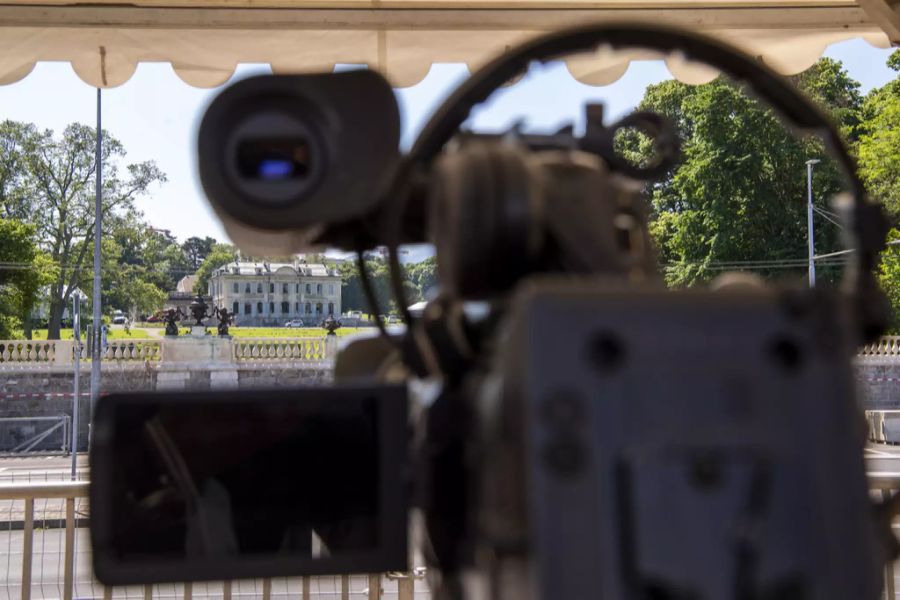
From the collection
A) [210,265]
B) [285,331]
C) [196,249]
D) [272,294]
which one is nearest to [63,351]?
[285,331]

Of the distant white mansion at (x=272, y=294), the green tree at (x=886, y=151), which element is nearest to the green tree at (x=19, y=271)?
the distant white mansion at (x=272, y=294)

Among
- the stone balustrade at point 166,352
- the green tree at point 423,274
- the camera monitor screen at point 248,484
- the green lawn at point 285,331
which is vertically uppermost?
the green lawn at point 285,331

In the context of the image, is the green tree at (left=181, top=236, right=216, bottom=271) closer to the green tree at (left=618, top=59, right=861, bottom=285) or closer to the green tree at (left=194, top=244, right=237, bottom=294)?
the green tree at (left=194, top=244, right=237, bottom=294)

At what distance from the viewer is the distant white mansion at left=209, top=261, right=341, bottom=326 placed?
32.6 m

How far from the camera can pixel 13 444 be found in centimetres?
1720

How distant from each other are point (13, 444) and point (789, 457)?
19161mm

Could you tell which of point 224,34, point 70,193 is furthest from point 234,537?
point 70,193

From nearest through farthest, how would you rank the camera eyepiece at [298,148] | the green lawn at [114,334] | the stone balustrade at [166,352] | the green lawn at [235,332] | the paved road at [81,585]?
the camera eyepiece at [298,148] → the paved road at [81,585] → the stone balustrade at [166,352] → the green lawn at [235,332] → the green lawn at [114,334]

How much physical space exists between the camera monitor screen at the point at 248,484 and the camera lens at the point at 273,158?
0.30 feet

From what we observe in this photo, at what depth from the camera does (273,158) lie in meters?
0.37

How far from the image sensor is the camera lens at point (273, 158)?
373 millimetres

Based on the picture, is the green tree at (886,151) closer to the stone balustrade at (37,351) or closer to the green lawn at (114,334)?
the stone balustrade at (37,351)

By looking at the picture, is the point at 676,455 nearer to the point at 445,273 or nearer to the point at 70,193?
the point at 445,273

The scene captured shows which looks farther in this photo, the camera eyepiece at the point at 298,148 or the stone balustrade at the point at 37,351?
the stone balustrade at the point at 37,351
